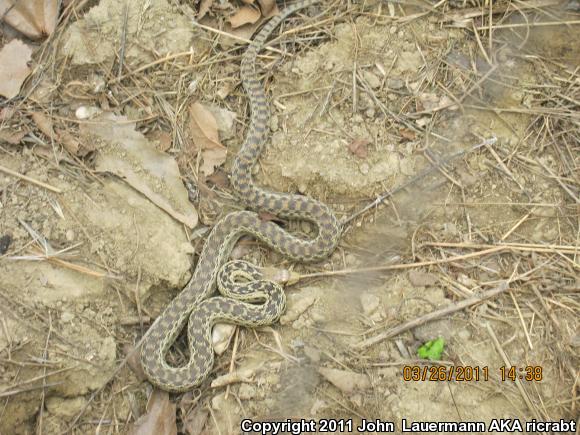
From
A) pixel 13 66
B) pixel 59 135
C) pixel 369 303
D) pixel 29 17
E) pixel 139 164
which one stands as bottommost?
pixel 369 303

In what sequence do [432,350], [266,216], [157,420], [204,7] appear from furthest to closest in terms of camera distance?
[204,7], [266,216], [157,420], [432,350]

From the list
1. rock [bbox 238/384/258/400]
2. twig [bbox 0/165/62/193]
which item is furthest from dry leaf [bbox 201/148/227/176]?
rock [bbox 238/384/258/400]

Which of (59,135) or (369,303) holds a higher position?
(59,135)

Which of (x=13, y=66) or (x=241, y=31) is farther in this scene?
(x=241, y=31)

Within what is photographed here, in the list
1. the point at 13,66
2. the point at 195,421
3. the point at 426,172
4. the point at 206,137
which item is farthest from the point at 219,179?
the point at 195,421

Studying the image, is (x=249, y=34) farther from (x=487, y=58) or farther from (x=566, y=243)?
(x=566, y=243)

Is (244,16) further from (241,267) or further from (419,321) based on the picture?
(419,321)

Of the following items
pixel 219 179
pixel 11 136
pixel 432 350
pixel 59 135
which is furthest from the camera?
pixel 219 179
